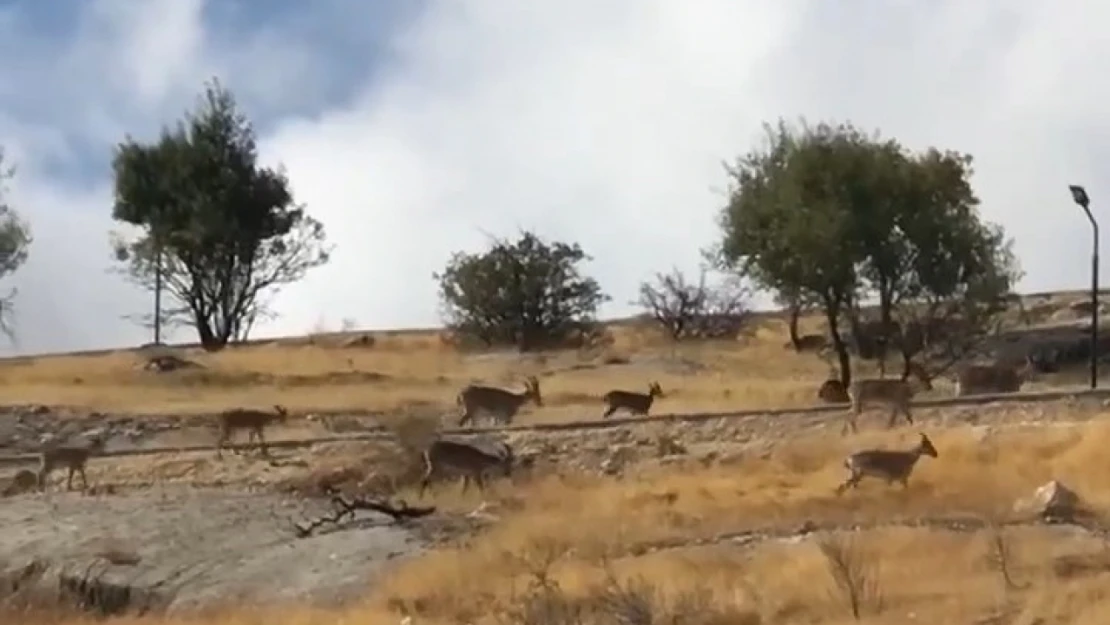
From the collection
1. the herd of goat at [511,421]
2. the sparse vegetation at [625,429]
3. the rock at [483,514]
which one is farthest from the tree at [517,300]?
the rock at [483,514]

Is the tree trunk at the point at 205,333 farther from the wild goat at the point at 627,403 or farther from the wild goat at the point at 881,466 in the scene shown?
the wild goat at the point at 881,466

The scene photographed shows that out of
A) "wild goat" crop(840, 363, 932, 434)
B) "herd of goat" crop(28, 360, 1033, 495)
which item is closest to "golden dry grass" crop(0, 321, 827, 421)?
"herd of goat" crop(28, 360, 1033, 495)

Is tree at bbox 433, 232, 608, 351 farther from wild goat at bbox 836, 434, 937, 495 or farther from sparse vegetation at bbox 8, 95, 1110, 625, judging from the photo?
wild goat at bbox 836, 434, 937, 495

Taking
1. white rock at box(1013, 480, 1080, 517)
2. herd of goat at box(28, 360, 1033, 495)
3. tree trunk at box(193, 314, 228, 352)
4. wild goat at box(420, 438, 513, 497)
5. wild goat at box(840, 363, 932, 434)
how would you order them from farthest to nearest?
tree trunk at box(193, 314, 228, 352) → wild goat at box(840, 363, 932, 434) → wild goat at box(420, 438, 513, 497) → herd of goat at box(28, 360, 1033, 495) → white rock at box(1013, 480, 1080, 517)

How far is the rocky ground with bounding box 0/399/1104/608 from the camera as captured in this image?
2741 cm

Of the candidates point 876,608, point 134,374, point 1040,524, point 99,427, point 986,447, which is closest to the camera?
point 876,608

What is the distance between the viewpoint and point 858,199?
58344mm

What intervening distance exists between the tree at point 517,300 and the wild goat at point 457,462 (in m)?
37.1

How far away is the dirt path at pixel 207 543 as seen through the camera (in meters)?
26.5

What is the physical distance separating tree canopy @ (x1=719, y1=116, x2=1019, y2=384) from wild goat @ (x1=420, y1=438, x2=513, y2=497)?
2393 cm

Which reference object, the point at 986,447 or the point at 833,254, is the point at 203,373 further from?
the point at 986,447

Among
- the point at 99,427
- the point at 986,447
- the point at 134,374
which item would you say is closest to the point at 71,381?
the point at 134,374

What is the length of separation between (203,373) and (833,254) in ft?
60.2

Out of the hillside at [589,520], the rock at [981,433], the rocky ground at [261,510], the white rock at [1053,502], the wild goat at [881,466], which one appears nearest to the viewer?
the hillside at [589,520]
